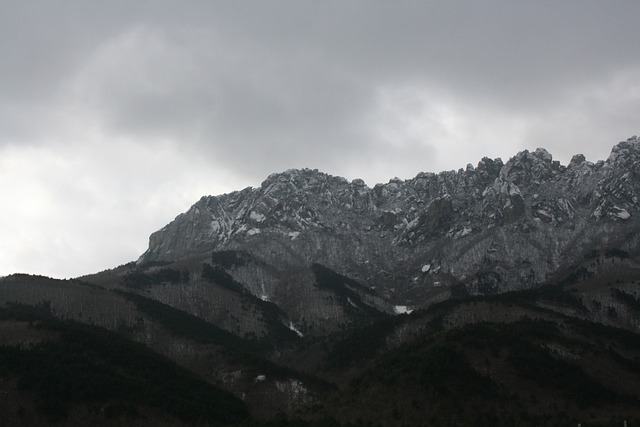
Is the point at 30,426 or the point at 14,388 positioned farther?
the point at 14,388

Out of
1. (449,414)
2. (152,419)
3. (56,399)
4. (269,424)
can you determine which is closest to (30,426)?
(56,399)

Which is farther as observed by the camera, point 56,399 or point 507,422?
point 56,399

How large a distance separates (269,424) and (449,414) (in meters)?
54.3

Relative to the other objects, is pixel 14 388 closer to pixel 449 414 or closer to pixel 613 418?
pixel 449 414

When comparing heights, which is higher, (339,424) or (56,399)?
(56,399)

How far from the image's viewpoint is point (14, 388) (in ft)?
646

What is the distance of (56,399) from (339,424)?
87877 millimetres

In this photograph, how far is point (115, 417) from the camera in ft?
641

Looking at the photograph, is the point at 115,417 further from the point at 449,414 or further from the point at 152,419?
the point at 449,414

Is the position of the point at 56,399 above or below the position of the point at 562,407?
above

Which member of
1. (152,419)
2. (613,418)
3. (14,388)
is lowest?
(613,418)

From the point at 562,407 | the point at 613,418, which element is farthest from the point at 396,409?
the point at 613,418

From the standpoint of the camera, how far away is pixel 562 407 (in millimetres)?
197250

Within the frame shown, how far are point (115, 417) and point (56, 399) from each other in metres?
19.1
